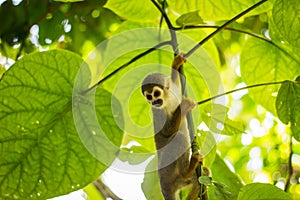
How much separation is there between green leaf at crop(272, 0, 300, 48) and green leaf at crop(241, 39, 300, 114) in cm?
33

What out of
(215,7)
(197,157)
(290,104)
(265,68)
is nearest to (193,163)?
(197,157)

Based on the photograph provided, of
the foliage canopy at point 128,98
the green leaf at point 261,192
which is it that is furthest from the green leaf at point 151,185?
the green leaf at point 261,192

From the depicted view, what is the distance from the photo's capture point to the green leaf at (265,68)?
131 cm

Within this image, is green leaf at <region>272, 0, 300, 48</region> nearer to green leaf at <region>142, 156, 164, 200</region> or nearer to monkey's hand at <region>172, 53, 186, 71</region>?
monkey's hand at <region>172, 53, 186, 71</region>

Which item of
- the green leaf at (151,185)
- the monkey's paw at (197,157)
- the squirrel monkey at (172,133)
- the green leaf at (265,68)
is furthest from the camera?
the green leaf at (265,68)

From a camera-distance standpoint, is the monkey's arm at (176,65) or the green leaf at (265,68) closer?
the monkey's arm at (176,65)

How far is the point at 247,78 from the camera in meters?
1.34

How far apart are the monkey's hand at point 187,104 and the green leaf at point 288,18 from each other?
0.19 metres

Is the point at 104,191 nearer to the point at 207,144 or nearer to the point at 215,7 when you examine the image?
the point at 207,144

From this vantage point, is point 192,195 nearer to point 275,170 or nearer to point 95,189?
point 95,189

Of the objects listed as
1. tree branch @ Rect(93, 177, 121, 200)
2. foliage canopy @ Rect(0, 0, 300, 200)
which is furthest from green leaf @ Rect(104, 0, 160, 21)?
tree branch @ Rect(93, 177, 121, 200)

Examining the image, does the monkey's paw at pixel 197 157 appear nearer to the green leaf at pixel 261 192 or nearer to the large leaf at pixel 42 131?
the green leaf at pixel 261 192

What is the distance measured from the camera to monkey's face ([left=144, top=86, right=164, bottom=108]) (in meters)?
1.05

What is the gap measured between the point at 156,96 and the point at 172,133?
0.08 meters
